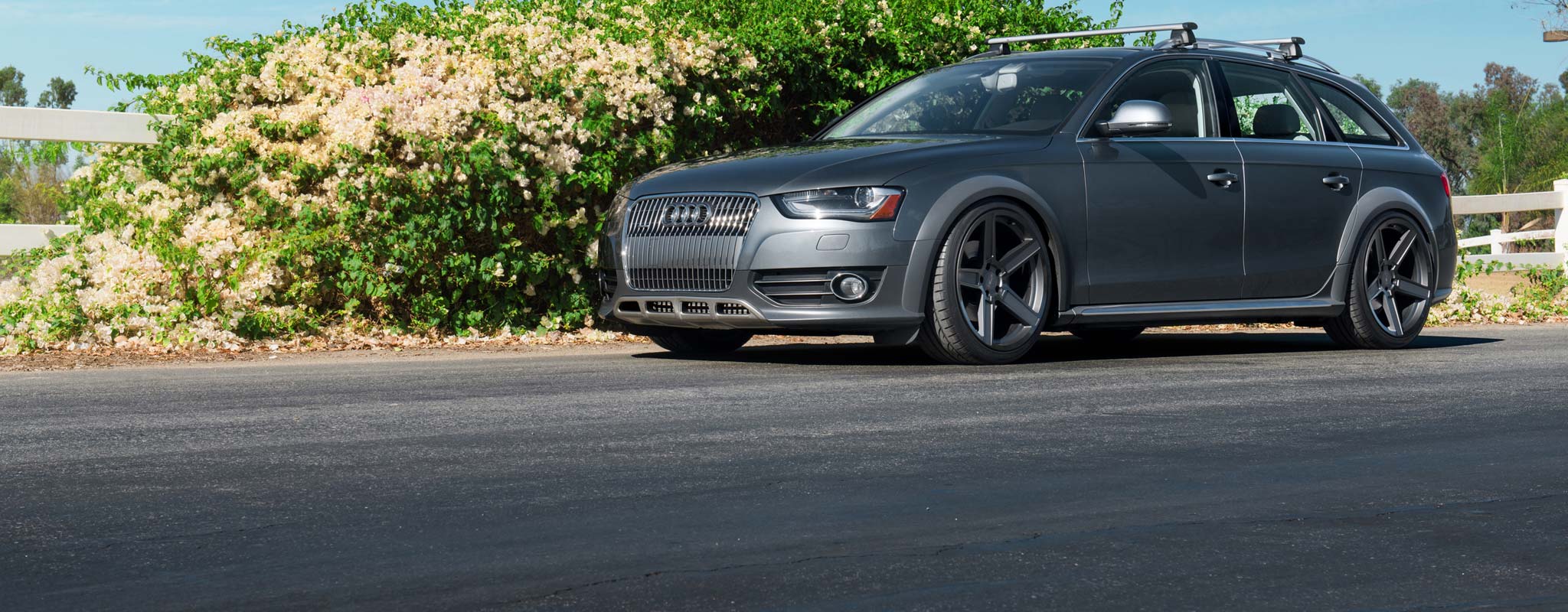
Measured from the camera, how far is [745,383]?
7.38 metres

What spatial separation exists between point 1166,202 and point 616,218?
2.77 meters

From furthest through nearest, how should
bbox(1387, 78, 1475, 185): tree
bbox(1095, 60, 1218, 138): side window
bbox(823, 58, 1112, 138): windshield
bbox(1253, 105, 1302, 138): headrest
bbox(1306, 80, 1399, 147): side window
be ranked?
bbox(1387, 78, 1475, 185): tree, bbox(1306, 80, 1399, 147): side window, bbox(1253, 105, 1302, 138): headrest, bbox(1095, 60, 1218, 138): side window, bbox(823, 58, 1112, 138): windshield

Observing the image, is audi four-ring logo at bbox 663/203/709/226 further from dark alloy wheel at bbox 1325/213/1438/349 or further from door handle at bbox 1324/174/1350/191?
dark alloy wheel at bbox 1325/213/1438/349

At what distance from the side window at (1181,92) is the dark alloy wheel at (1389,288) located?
1.24 metres

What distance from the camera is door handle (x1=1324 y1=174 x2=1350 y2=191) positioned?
9516 mm

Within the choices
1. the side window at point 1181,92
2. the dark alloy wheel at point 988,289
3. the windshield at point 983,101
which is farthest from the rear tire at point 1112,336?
the dark alloy wheel at point 988,289

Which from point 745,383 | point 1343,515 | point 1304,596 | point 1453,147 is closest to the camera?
point 1304,596

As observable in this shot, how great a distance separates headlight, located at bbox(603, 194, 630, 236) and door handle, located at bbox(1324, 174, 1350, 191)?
3836mm

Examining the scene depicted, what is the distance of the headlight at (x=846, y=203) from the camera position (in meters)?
7.80

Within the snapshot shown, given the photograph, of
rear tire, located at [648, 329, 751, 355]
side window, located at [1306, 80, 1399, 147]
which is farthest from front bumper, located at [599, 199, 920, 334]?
side window, located at [1306, 80, 1399, 147]

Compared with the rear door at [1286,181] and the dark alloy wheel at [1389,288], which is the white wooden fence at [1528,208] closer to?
the dark alloy wheel at [1389,288]

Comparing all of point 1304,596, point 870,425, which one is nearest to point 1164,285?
point 870,425

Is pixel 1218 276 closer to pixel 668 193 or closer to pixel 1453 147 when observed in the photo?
pixel 668 193

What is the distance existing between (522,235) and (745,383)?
418 centimetres
